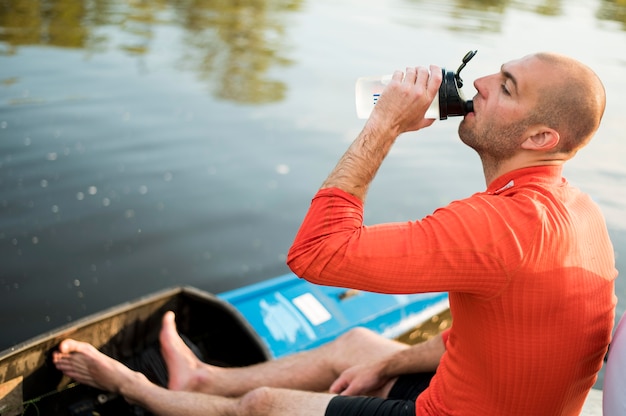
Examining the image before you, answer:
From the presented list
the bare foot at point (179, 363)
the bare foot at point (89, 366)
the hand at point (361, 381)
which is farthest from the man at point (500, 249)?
the bare foot at point (89, 366)

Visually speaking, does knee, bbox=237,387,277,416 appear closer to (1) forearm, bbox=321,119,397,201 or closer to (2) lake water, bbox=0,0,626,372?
(1) forearm, bbox=321,119,397,201

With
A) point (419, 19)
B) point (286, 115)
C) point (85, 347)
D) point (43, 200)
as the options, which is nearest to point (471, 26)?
point (419, 19)

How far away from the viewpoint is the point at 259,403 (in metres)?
2.61

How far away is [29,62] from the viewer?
10055 mm

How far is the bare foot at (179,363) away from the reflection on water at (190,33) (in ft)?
22.7

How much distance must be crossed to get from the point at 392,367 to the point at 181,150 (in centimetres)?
520

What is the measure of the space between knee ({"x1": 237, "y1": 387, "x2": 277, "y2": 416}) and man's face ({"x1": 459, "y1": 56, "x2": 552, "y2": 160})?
50.3 inches

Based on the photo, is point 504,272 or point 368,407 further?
point 368,407

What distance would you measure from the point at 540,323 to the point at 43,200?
5.13 metres

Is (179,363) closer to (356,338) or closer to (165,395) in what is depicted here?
(165,395)

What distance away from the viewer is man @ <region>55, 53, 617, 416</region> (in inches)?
73.2

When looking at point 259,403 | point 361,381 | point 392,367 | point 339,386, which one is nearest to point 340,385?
point 339,386

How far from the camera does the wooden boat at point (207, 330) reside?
3207 millimetres

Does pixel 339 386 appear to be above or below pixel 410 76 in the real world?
below
